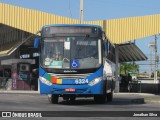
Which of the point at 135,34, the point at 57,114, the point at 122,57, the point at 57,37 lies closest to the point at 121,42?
the point at 135,34

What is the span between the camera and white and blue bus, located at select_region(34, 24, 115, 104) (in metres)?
21.0

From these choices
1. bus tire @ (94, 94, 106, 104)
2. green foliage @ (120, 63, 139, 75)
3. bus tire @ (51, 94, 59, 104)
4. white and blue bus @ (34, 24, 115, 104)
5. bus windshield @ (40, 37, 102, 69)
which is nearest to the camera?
white and blue bus @ (34, 24, 115, 104)

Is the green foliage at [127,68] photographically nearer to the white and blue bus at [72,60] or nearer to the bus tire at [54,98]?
the bus tire at [54,98]

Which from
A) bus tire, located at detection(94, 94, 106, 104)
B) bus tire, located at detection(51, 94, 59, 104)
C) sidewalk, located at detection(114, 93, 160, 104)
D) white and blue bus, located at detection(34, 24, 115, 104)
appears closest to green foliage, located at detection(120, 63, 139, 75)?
sidewalk, located at detection(114, 93, 160, 104)

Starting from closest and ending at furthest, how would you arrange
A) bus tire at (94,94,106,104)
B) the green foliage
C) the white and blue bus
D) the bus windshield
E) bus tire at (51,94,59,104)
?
1. the white and blue bus
2. the bus windshield
3. bus tire at (51,94,59,104)
4. bus tire at (94,94,106,104)
5. the green foliage

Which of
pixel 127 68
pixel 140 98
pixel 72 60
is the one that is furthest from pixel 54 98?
pixel 127 68

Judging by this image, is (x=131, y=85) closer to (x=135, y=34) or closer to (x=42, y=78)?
(x=135, y=34)

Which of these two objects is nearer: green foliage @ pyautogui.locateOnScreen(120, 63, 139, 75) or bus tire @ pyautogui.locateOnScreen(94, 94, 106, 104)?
bus tire @ pyautogui.locateOnScreen(94, 94, 106, 104)

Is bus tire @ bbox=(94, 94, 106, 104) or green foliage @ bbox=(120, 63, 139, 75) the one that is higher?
green foliage @ bbox=(120, 63, 139, 75)

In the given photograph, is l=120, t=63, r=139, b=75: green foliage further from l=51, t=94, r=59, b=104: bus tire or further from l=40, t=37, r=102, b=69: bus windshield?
l=40, t=37, r=102, b=69: bus windshield

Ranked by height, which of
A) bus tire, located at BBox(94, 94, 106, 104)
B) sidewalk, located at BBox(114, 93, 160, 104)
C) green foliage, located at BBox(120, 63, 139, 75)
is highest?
green foliage, located at BBox(120, 63, 139, 75)

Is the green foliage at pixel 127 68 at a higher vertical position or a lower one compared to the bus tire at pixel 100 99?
higher

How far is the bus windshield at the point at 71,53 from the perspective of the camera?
21109mm

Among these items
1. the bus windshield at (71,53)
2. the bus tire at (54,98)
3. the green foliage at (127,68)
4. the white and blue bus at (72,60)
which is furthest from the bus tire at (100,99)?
the green foliage at (127,68)
